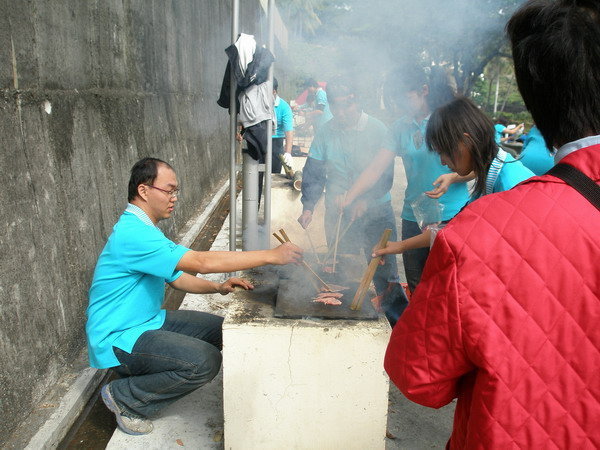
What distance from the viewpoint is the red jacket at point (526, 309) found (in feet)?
3.75

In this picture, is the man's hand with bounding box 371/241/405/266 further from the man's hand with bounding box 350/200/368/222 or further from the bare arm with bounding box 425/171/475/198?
the man's hand with bounding box 350/200/368/222

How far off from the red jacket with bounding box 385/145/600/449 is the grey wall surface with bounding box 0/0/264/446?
110 inches

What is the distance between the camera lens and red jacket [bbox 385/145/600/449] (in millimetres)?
1142

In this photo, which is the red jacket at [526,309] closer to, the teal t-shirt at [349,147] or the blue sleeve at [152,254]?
the blue sleeve at [152,254]

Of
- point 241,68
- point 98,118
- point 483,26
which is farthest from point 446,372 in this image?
point 483,26

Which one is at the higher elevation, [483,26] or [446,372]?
[483,26]

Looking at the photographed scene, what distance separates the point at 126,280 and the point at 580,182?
2.64m

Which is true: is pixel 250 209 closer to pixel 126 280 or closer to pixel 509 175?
pixel 126 280

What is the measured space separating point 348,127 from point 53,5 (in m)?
2.68

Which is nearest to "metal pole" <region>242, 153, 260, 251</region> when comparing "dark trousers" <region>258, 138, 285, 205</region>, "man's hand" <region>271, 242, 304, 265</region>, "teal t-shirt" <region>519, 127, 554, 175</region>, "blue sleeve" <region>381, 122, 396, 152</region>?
"blue sleeve" <region>381, 122, 396, 152</region>

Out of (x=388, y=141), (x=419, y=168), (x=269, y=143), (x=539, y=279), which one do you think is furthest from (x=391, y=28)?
(x=539, y=279)

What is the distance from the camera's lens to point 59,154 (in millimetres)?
3713

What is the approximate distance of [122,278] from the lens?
3.05 meters

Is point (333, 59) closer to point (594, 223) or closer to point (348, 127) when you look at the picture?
point (348, 127)
